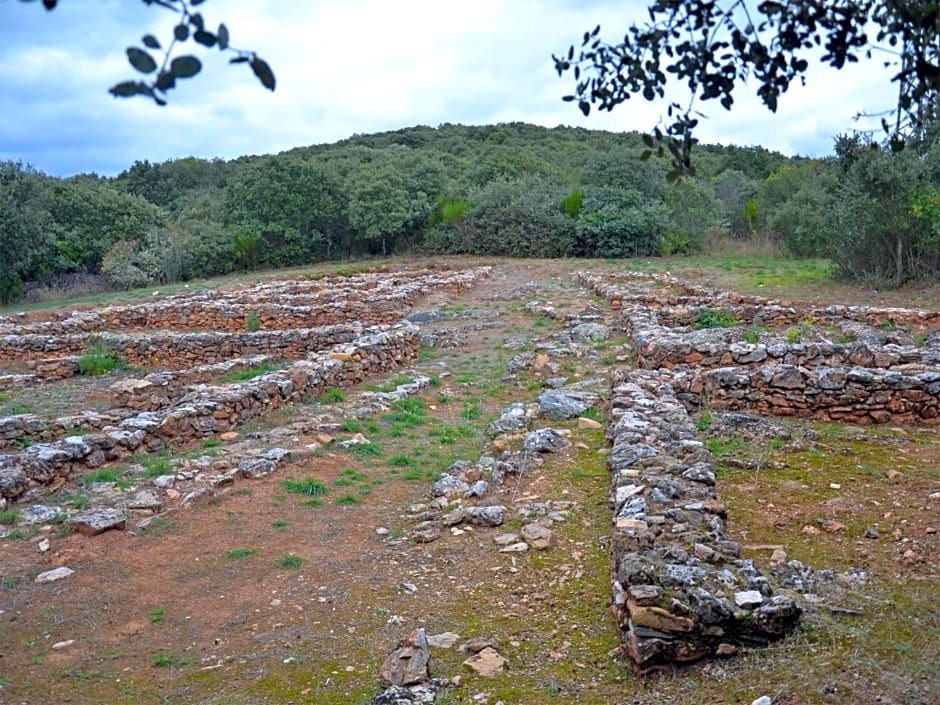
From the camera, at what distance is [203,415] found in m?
8.20

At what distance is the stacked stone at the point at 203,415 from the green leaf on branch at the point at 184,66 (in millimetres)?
5717

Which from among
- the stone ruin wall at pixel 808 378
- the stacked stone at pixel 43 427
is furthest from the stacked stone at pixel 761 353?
the stacked stone at pixel 43 427

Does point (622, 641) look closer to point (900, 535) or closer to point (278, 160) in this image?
point (900, 535)

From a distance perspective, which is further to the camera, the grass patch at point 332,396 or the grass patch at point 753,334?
the grass patch at point 753,334

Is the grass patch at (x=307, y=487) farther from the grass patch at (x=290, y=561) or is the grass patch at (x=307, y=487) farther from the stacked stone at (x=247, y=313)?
the stacked stone at (x=247, y=313)

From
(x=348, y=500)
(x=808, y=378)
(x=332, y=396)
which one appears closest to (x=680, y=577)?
(x=348, y=500)

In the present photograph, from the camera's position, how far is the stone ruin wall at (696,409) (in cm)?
361

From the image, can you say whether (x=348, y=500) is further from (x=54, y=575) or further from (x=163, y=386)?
(x=163, y=386)

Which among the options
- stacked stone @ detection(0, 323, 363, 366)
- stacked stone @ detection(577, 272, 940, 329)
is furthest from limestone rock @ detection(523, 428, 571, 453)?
stacked stone @ detection(0, 323, 363, 366)

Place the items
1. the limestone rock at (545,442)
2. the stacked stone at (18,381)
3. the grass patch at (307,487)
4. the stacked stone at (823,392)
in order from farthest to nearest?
the stacked stone at (18,381) → the stacked stone at (823,392) → the limestone rock at (545,442) → the grass patch at (307,487)

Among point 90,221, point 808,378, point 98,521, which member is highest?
point 90,221

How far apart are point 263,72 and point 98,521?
16.0 ft

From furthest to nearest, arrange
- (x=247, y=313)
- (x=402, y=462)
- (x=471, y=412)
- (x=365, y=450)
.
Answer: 1. (x=247, y=313)
2. (x=471, y=412)
3. (x=365, y=450)
4. (x=402, y=462)

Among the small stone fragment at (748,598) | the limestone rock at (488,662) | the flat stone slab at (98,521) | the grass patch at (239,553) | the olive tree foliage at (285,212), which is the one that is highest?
the olive tree foliage at (285,212)
